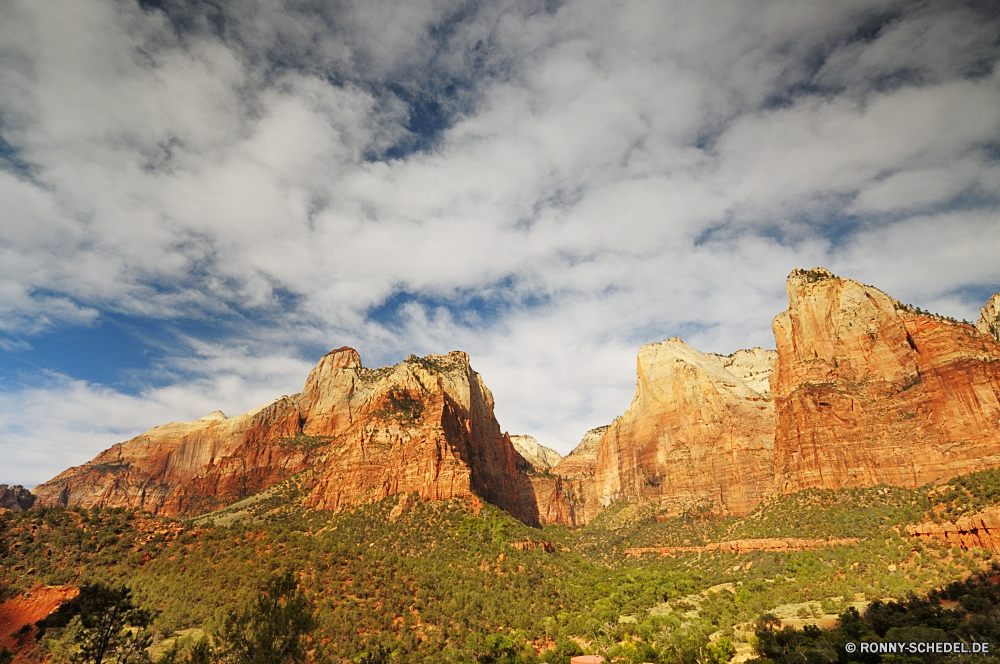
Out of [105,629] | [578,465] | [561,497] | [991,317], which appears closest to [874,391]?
[991,317]

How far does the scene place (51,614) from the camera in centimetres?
3953

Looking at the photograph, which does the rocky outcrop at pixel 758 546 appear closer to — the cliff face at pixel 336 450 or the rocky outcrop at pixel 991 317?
the cliff face at pixel 336 450

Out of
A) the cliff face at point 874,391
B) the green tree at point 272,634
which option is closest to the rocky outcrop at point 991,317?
Answer: the cliff face at point 874,391

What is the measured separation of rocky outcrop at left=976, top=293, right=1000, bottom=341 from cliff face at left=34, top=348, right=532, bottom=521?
114 m

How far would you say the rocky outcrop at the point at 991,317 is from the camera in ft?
334

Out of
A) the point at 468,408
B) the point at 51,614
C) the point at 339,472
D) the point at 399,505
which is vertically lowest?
the point at 51,614

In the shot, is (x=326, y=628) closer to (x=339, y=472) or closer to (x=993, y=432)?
(x=339, y=472)

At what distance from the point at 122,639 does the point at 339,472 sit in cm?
6038

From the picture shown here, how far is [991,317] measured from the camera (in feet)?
344

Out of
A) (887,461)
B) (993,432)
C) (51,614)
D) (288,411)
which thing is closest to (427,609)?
(51,614)

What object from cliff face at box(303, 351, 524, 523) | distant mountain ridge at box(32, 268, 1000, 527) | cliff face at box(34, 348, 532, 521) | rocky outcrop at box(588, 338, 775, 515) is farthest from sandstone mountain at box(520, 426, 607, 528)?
cliff face at box(34, 348, 532, 521)

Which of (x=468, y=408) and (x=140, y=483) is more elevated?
(x=468, y=408)

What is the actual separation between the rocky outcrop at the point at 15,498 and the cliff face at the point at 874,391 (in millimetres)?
212770

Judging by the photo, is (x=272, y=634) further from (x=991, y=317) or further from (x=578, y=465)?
(x=578, y=465)
